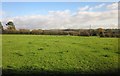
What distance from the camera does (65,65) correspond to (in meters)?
12.5

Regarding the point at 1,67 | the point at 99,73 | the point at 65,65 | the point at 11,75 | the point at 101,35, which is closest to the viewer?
the point at 11,75

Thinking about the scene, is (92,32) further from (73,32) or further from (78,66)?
(78,66)

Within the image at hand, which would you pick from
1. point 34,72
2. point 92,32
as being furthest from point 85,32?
point 34,72

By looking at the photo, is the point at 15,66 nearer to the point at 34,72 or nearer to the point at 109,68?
the point at 34,72

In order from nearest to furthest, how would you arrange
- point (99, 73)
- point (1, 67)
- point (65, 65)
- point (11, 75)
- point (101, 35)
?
point (11, 75)
point (99, 73)
point (1, 67)
point (65, 65)
point (101, 35)

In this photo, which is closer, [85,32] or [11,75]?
[11,75]

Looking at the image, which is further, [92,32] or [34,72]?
[92,32]

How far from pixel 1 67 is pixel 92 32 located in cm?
2762

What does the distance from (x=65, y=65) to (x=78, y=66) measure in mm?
772

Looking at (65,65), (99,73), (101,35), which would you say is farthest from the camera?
(101,35)

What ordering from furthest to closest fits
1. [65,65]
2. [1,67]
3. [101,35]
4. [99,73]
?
[101,35] < [65,65] < [1,67] < [99,73]

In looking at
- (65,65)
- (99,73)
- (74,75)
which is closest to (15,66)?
(65,65)

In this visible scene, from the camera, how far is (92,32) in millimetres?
37719

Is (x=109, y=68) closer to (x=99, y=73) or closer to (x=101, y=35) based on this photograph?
(x=99, y=73)
